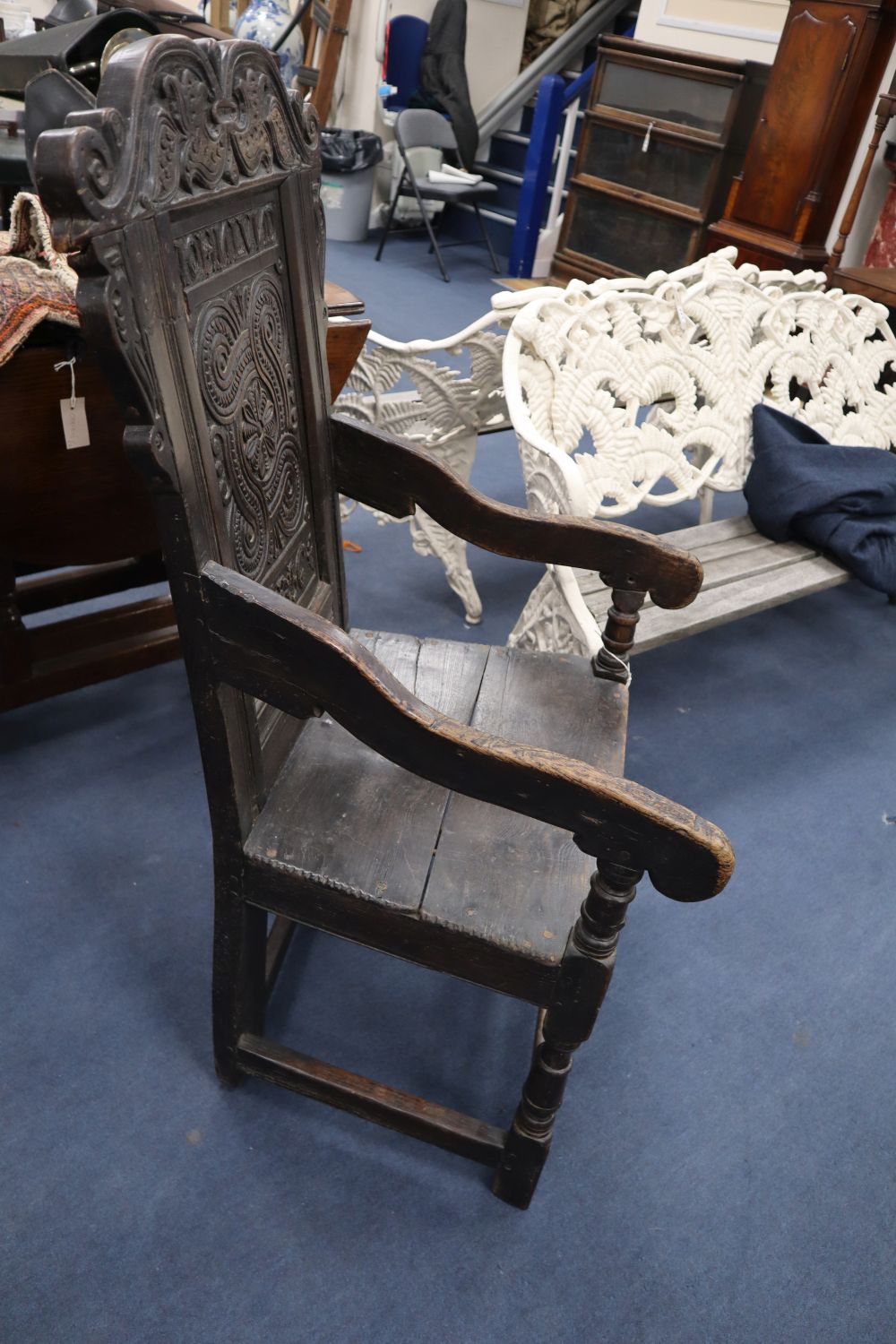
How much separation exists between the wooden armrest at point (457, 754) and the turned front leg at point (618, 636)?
21.9 inches

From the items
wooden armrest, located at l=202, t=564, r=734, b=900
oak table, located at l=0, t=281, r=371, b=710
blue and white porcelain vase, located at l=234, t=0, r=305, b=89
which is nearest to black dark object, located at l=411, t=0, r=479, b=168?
blue and white porcelain vase, located at l=234, t=0, r=305, b=89

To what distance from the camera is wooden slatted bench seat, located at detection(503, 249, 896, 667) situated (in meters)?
1.91

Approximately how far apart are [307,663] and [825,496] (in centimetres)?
197

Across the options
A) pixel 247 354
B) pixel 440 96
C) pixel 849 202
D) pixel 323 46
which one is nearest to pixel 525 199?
pixel 440 96

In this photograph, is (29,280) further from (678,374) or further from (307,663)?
(678,374)

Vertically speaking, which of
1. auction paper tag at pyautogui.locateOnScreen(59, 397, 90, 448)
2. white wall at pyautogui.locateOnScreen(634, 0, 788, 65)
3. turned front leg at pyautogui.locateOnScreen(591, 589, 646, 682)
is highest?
white wall at pyautogui.locateOnScreen(634, 0, 788, 65)

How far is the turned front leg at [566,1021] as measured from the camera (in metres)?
1.00

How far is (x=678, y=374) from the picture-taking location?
7.70 feet

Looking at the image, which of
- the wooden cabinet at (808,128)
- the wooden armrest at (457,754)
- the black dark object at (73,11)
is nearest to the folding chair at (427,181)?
the wooden cabinet at (808,128)

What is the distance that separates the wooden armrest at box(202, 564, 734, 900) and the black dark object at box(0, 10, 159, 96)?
1646mm

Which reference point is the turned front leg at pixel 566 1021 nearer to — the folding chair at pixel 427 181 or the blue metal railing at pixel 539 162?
the folding chair at pixel 427 181

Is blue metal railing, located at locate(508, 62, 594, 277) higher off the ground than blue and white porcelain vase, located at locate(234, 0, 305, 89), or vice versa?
blue and white porcelain vase, located at locate(234, 0, 305, 89)

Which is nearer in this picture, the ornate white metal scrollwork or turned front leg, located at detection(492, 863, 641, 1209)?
turned front leg, located at detection(492, 863, 641, 1209)

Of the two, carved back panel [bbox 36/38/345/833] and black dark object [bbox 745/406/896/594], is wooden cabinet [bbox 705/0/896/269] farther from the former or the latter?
carved back panel [bbox 36/38/345/833]
